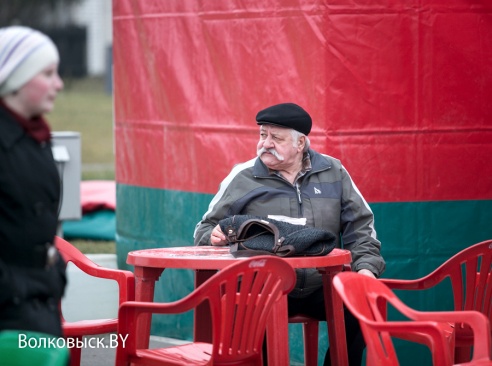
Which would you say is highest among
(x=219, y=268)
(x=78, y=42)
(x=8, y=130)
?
(x=8, y=130)

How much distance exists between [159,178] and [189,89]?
713mm

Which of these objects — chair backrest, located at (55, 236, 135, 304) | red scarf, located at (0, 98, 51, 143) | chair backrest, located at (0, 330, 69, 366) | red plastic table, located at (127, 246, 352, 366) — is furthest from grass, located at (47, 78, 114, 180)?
chair backrest, located at (0, 330, 69, 366)

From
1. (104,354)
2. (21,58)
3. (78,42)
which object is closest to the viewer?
(21,58)

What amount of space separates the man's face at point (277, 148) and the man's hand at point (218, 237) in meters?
0.45

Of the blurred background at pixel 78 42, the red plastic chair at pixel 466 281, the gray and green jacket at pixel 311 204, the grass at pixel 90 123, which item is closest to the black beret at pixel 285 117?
the gray and green jacket at pixel 311 204

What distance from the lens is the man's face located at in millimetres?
5715

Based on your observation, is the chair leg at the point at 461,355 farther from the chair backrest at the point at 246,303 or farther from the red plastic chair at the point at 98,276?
the red plastic chair at the point at 98,276

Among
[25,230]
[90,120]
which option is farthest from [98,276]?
[90,120]

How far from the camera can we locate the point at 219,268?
4945 mm

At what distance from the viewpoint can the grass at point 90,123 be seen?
65.9 feet

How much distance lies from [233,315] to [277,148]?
4.40ft

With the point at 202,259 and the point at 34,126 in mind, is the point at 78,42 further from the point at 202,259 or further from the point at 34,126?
the point at 34,126

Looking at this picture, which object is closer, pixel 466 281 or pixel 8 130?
pixel 8 130

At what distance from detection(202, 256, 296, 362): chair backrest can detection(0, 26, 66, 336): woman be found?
3.19 ft
